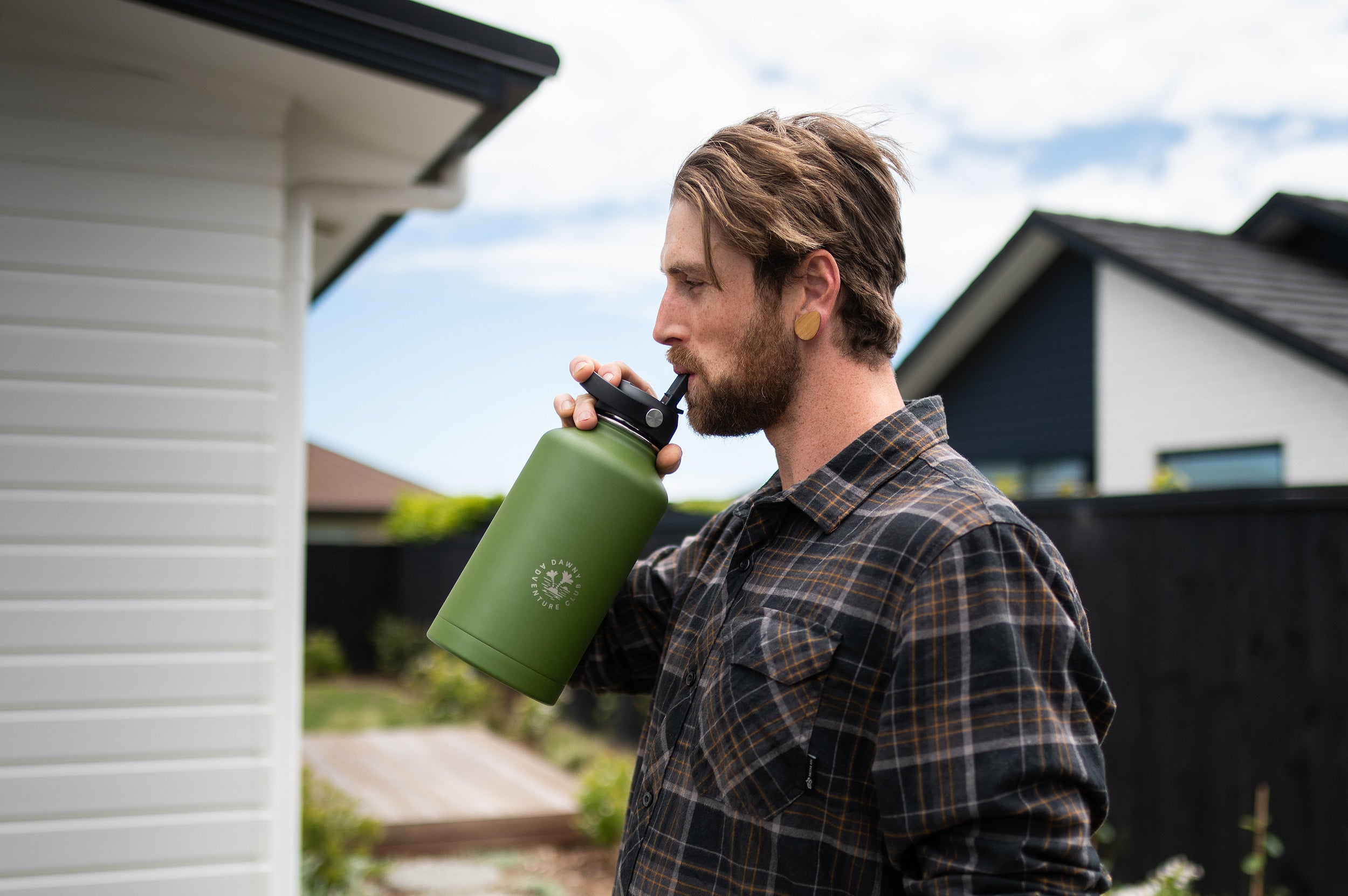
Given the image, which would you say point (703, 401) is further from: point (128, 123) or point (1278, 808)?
point (1278, 808)

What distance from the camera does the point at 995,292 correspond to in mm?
10430

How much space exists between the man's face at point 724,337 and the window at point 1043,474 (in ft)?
25.4

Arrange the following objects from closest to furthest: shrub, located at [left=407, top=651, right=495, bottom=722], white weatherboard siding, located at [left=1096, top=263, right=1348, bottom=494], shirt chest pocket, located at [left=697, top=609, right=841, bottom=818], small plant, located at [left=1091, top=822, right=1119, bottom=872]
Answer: shirt chest pocket, located at [left=697, top=609, right=841, bottom=818], small plant, located at [left=1091, top=822, right=1119, bottom=872], white weatherboard siding, located at [left=1096, top=263, right=1348, bottom=494], shrub, located at [left=407, top=651, right=495, bottom=722]

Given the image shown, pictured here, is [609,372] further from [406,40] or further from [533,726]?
[533,726]

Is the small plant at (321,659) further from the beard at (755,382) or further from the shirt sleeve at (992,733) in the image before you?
the shirt sleeve at (992,733)

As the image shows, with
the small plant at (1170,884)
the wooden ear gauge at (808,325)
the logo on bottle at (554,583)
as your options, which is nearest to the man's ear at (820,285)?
the wooden ear gauge at (808,325)

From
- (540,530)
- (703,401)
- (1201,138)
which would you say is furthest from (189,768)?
(1201,138)

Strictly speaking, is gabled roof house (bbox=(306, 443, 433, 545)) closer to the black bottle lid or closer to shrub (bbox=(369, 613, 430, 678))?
shrub (bbox=(369, 613, 430, 678))

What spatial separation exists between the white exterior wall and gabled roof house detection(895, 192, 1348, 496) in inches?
214

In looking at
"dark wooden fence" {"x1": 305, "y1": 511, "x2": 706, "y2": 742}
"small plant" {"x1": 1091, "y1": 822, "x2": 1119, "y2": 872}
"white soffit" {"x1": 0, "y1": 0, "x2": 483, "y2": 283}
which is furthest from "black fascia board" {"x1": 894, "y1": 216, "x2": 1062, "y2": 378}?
"white soffit" {"x1": 0, "y1": 0, "x2": 483, "y2": 283}

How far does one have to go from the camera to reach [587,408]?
158cm

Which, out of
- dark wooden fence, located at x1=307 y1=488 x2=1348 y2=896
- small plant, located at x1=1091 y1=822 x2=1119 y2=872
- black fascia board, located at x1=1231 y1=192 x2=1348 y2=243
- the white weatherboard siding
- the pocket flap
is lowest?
small plant, located at x1=1091 y1=822 x2=1119 y2=872

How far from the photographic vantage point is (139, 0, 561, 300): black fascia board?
94.7 inches

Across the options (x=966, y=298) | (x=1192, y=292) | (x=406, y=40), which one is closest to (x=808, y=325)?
(x=406, y=40)
